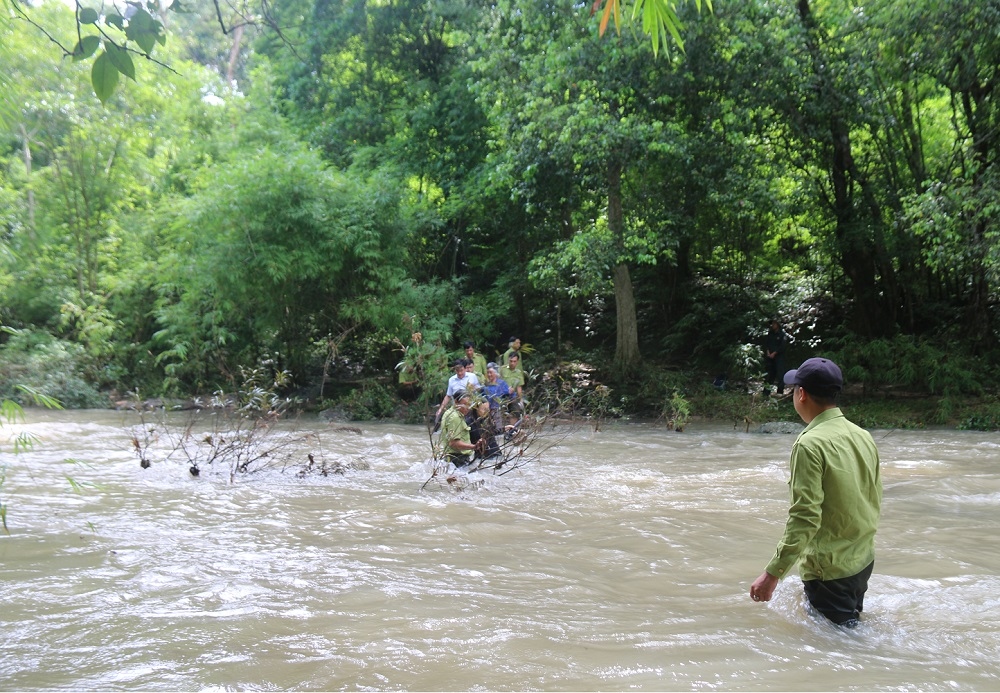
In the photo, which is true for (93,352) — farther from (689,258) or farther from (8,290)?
(689,258)

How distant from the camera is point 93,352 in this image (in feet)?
66.4

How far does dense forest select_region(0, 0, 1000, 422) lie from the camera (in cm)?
1484

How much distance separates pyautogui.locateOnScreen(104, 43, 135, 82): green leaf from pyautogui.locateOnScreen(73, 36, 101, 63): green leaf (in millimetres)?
46

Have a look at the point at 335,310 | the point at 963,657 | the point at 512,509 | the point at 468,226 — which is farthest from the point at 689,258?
the point at 963,657

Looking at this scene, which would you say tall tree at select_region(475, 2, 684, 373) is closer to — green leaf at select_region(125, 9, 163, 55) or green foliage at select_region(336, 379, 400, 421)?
green foliage at select_region(336, 379, 400, 421)

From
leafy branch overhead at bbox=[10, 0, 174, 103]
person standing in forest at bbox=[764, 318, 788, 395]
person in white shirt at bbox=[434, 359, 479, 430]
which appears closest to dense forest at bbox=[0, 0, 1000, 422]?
person standing in forest at bbox=[764, 318, 788, 395]

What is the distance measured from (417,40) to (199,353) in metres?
10.5

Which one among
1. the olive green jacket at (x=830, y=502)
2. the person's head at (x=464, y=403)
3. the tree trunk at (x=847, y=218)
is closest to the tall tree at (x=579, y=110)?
the tree trunk at (x=847, y=218)

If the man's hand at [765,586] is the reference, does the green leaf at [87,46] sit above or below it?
above

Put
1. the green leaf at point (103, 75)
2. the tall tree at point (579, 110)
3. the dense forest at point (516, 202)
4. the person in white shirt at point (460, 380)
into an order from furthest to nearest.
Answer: the dense forest at point (516, 202) → the tall tree at point (579, 110) → the person in white shirt at point (460, 380) → the green leaf at point (103, 75)

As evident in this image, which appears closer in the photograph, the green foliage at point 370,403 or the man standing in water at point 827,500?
the man standing in water at point 827,500

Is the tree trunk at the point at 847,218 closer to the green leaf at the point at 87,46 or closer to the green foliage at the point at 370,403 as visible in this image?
the green foliage at the point at 370,403

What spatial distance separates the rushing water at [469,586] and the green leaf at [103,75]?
2.81m

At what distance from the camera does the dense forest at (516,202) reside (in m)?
14.8
